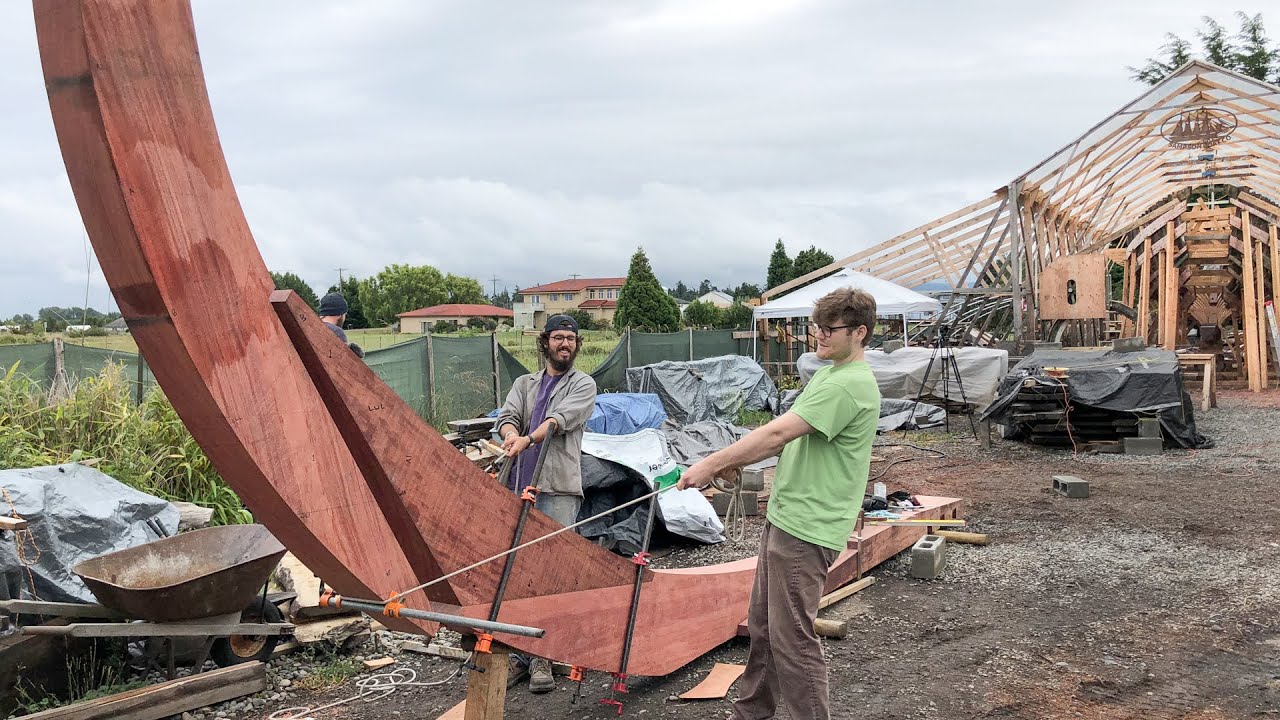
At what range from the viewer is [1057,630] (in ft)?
15.9

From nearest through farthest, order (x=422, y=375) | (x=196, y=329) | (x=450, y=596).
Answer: (x=196, y=329), (x=450, y=596), (x=422, y=375)

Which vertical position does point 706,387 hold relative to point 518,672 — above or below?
above

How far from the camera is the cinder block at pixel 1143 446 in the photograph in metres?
10.9

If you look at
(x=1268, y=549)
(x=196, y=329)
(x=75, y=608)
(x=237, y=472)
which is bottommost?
(x=1268, y=549)

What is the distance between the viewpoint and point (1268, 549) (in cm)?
643

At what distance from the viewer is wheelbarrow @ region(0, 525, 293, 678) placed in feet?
12.3

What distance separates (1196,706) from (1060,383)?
27.3 feet

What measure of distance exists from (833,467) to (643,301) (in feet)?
148

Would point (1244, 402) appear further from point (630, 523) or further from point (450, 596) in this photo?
point (450, 596)

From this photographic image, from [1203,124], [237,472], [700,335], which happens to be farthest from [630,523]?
[1203,124]

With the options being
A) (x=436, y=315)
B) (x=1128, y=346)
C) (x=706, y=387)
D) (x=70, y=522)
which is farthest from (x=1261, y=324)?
(x=436, y=315)

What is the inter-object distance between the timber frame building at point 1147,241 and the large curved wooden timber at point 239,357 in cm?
1561

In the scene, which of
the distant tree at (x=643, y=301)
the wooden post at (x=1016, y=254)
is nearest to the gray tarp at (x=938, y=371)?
the wooden post at (x=1016, y=254)

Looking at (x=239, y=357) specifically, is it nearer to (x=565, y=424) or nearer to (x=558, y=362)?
(x=565, y=424)
